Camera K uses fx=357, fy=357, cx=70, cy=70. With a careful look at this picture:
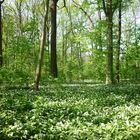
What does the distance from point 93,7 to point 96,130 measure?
79.4ft

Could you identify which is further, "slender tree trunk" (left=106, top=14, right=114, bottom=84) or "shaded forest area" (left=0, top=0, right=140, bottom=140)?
"slender tree trunk" (left=106, top=14, right=114, bottom=84)

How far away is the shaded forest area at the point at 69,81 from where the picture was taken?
684 centimetres

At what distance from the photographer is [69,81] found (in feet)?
117

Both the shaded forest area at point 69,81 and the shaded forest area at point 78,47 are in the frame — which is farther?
the shaded forest area at point 78,47

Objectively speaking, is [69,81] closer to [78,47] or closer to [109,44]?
[78,47]

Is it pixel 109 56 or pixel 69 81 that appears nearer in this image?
pixel 109 56

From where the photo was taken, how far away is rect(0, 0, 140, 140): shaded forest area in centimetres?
684

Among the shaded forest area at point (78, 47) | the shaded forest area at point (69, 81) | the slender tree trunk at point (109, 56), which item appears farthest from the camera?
the slender tree trunk at point (109, 56)

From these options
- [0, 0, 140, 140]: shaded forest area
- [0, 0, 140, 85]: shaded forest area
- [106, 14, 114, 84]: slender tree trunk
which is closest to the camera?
[0, 0, 140, 140]: shaded forest area

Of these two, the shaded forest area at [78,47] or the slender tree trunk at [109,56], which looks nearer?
the shaded forest area at [78,47]

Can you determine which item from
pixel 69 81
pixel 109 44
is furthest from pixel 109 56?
pixel 69 81

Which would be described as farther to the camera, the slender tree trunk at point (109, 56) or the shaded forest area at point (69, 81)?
the slender tree trunk at point (109, 56)

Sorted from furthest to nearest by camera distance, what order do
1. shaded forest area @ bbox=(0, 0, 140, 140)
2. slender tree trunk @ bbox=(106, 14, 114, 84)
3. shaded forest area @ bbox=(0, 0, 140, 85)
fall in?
slender tree trunk @ bbox=(106, 14, 114, 84) < shaded forest area @ bbox=(0, 0, 140, 85) < shaded forest area @ bbox=(0, 0, 140, 140)

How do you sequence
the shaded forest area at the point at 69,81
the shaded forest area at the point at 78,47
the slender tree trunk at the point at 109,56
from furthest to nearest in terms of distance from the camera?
the slender tree trunk at the point at 109,56 → the shaded forest area at the point at 78,47 → the shaded forest area at the point at 69,81
